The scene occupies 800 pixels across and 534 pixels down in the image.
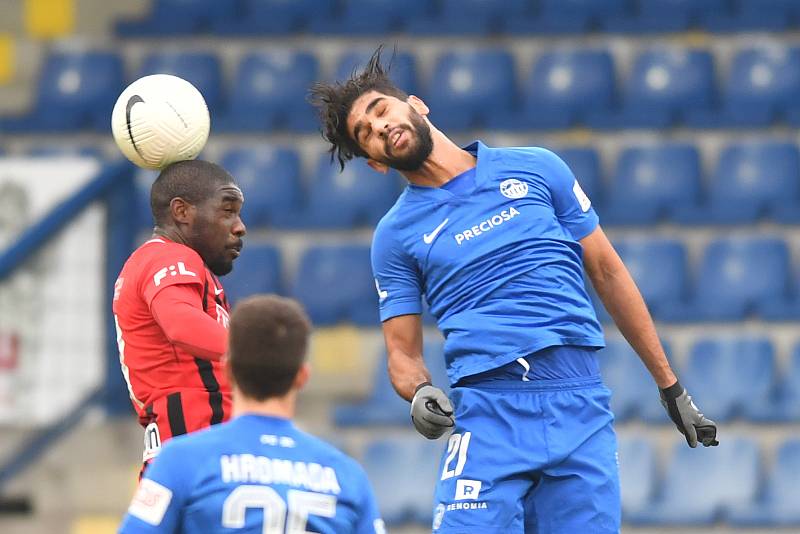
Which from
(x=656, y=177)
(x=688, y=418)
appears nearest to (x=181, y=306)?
(x=688, y=418)

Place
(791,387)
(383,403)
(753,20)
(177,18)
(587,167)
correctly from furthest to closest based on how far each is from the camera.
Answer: (177,18) < (753,20) < (587,167) < (383,403) < (791,387)

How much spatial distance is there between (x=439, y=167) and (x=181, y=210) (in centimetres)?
76

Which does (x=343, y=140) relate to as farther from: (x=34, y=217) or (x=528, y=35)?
(x=528, y=35)

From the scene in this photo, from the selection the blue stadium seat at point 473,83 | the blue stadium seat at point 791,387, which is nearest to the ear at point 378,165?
the blue stadium seat at point 791,387

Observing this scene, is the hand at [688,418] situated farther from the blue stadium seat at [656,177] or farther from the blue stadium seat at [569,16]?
the blue stadium seat at [569,16]

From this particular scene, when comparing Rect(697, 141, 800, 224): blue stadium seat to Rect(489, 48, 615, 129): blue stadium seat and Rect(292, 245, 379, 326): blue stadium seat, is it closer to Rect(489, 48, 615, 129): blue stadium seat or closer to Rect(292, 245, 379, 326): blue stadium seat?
Rect(489, 48, 615, 129): blue stadium seat

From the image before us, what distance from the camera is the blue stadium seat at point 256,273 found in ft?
29.1

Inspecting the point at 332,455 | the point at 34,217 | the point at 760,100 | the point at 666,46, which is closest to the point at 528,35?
the point at 666,46

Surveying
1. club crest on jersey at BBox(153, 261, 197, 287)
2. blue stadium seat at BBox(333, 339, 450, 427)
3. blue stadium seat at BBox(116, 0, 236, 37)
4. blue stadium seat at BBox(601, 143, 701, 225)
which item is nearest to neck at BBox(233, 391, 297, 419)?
club crest on jersey at BBox(153, 261, 197, 287)

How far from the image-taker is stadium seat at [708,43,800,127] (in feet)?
31.6

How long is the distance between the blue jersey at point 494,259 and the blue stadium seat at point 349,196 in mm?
4643

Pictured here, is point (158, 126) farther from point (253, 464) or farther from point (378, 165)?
point (253, 464)

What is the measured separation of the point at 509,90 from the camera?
10.0 metres

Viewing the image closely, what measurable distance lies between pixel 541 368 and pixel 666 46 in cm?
617
